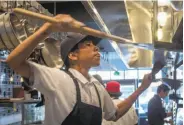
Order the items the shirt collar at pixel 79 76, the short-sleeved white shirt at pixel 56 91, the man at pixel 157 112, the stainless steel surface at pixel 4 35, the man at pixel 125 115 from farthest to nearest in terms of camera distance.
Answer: the man at pixel 157 112
the man at pixel 125 115
the stainless steel surface at pixel 4 35
the shirt collar at pixel 79 76
the short-sleeved white shirt at pixel 56 91

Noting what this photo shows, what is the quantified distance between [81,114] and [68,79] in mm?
185

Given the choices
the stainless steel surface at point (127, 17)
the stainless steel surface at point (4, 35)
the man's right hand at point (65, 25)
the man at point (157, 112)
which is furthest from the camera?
the man at point (157, 112)

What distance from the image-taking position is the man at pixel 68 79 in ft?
4.25

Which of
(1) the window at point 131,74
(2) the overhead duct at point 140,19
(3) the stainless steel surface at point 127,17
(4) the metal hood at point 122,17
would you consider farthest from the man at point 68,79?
(1) the window at point 131,74

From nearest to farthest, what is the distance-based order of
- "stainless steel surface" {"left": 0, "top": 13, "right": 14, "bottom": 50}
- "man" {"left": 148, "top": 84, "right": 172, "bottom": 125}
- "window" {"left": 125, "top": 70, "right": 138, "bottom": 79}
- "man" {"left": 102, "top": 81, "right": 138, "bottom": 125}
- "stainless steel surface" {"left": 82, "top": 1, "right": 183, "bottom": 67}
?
"stainless steel surface" {"left": 0, "top": 13, "right": 14, "bottom": 50} < "stainless steel surface" {"left": 82, "top": 1, "right": 183, "bottom": 67} < "man" {"left": 102, "top": 81, "right": 138, "bottom": 125} < "man" {"left": 148, "top": 84, "right": 172, "bottom": 125} < "window" {"left": 125, "top": 70, "right": 138, "bottom": 79}

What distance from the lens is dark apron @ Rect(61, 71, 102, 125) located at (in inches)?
59.1

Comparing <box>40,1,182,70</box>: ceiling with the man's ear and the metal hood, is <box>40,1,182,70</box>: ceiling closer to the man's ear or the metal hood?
the metal hood

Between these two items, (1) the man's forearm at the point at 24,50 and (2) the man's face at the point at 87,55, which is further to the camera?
(2) the man's face at the point at 87,55

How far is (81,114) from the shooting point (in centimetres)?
152

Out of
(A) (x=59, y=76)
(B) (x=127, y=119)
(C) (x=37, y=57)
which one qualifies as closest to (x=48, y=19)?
(A) (x=59, y=76)

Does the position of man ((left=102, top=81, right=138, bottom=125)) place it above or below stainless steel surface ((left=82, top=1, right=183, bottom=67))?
below

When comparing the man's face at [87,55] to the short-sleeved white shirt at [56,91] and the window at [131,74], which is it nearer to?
the short-sleeved white shirt at [56,91]

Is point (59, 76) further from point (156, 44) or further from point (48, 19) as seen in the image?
point (156, 44)

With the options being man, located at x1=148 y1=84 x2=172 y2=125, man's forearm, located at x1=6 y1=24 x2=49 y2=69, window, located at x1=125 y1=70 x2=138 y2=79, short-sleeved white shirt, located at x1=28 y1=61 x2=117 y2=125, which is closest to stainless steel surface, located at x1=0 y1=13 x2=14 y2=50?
short-sleeved white shirt, located at x1=28 y1=61 x2=117 y2=125
